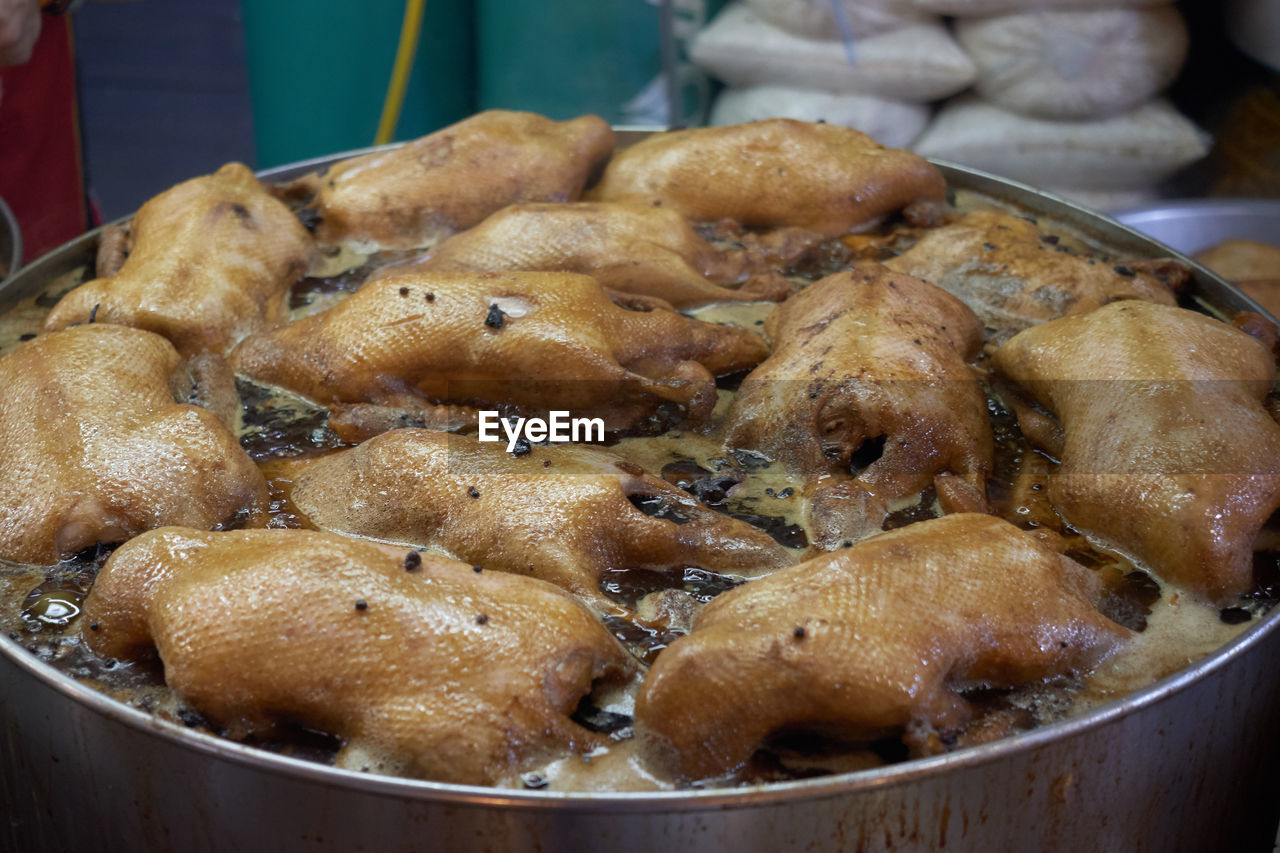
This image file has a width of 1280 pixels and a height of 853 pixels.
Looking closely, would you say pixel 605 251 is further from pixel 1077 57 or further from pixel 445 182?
pixel 1077 57

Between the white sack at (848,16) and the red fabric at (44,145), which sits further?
the white sack at (848,16)

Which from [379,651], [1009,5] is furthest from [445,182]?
[1009,5]

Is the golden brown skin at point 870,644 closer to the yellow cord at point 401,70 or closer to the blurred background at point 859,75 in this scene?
the blurred background at point 859,75

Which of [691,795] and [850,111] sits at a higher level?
[850,111]

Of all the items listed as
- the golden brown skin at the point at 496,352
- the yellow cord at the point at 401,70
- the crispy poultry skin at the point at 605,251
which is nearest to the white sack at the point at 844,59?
the yellow cord at the point at 401,70

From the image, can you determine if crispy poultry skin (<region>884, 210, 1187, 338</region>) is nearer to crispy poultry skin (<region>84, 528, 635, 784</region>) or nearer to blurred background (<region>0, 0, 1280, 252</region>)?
crispy poultry skin (<region>84, 528, 635, 784</region>)

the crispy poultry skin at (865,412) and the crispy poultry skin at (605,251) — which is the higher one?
the crispy poultry skin at (605,251)

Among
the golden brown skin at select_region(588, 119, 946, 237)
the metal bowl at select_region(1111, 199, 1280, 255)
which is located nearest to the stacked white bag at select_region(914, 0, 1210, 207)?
the metal bowl at select_region(1111, 199, 1280, 255)
